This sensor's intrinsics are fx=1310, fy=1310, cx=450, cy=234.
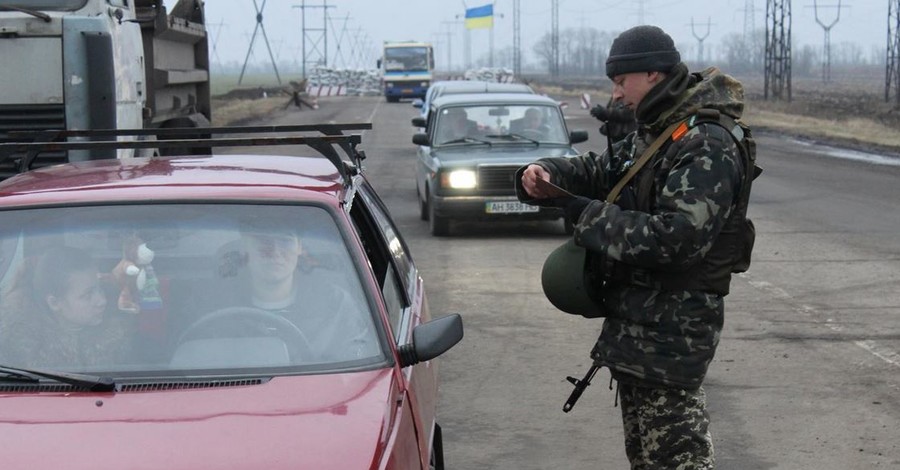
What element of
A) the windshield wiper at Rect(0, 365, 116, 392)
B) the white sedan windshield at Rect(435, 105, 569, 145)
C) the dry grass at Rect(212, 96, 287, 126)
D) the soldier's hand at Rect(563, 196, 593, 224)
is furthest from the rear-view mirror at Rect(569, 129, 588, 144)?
the dry grass at Rect(212, 96, 287, 126)

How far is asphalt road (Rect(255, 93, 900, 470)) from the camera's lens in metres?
6.32

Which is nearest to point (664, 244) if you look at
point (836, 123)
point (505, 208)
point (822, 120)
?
point (505, 208)

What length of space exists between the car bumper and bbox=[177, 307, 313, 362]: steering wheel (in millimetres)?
9936

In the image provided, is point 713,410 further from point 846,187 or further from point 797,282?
point 846,187

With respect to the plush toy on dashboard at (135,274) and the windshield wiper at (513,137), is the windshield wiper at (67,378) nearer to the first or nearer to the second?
the plush toy on dashboard at (135,274)

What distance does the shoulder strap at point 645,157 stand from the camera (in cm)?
408

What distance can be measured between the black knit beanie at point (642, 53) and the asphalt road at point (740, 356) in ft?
7.09

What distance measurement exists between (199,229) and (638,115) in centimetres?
145

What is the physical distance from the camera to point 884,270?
37.6ft

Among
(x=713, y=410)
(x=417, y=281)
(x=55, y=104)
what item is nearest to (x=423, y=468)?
(x=417, y=281)

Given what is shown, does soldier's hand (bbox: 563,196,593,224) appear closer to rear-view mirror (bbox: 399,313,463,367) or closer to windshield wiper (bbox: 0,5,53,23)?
rear-view mirror (bbox: 399,313,463,367)

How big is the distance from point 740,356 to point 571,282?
14.3 ft

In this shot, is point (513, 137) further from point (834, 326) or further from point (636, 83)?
point (636, 83)

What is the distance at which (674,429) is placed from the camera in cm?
407
